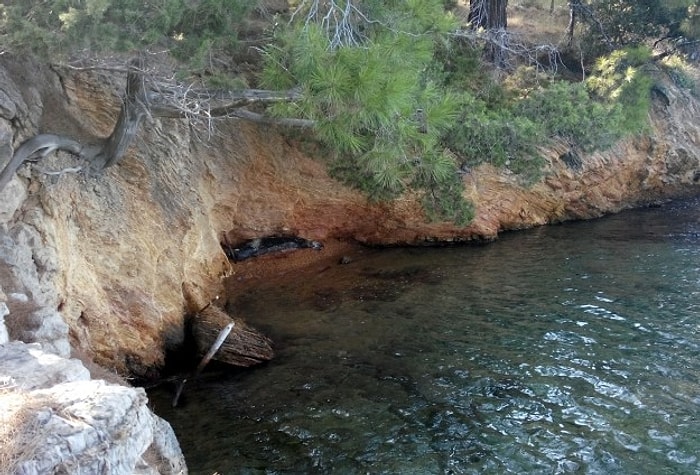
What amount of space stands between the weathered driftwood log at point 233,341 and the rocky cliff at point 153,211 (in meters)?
0.47

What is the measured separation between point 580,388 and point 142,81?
755 centimetres

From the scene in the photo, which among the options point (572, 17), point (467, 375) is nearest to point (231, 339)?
point (467, 375)

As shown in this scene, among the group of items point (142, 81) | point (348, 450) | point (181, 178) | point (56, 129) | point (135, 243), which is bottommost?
point (348, 450)

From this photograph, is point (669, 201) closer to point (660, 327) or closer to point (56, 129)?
point (660, 327)

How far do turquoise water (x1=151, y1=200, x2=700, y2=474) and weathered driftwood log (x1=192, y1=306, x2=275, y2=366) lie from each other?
0.30 m

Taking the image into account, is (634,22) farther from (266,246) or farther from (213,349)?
(213,349)

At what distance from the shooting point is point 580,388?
857cm

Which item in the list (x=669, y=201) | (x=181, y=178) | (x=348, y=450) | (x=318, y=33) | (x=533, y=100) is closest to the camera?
(x=318, y=33)

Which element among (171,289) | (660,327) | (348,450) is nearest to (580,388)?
(660,327)

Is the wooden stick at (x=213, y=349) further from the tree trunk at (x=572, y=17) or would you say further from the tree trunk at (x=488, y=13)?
the tree trunk at (x=572, y=17)

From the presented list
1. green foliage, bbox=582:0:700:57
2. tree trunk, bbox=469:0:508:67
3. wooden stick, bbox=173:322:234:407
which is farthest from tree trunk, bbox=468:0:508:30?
wooden stick, bbox=173:322:234:407

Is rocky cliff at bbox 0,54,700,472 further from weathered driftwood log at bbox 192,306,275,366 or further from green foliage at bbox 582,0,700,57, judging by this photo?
green foliage at bbox 582,0,700,57

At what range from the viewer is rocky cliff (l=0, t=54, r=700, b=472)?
26.6ft

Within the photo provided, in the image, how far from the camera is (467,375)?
29.9 feet
